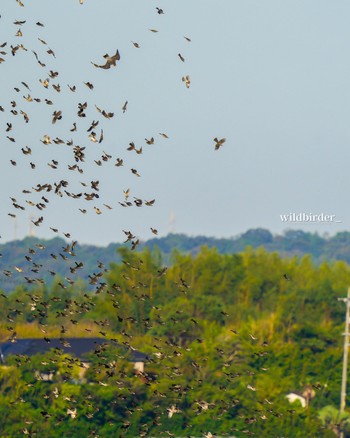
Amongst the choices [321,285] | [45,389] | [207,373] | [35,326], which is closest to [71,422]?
[45,389]

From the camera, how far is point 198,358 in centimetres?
12625

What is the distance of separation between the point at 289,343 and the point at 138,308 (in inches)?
666

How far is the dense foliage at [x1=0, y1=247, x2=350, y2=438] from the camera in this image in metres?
112

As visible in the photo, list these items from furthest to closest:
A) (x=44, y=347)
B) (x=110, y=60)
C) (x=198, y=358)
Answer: (x=44, y=347) → (x=198, y=358) → (x=110, y=60)

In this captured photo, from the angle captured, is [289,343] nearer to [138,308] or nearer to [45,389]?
[138,308]

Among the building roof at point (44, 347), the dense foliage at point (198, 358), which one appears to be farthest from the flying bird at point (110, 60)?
the building roof at point (44, 347)

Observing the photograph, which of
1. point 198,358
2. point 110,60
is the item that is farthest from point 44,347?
point 110,60

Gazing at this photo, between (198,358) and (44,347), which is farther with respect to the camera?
(44,347)

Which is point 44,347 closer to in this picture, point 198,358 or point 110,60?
point 198,358

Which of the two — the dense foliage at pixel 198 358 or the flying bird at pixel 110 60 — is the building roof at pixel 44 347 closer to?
the dense foliage at pixel 198 358

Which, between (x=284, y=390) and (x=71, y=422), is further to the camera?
(x=284, y=390)

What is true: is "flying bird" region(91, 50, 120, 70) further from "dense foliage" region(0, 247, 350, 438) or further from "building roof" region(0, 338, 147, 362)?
"building roof" region(0, 338, 147, 362)

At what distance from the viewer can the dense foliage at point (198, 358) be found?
11156cm

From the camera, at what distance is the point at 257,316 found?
535 ft
